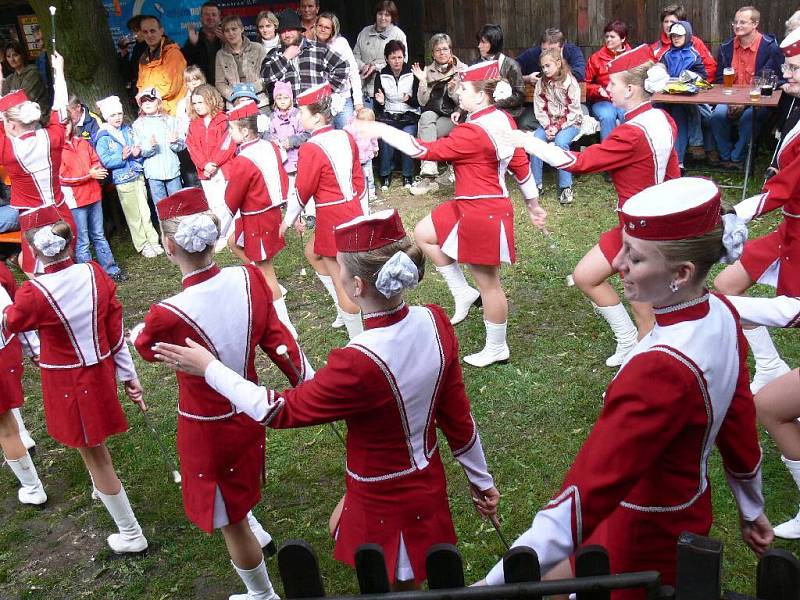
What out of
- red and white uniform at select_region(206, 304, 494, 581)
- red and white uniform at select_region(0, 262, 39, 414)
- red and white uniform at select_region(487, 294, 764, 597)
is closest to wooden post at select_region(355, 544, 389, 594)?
red and white uniform at select_region(487, 294, 764, 597)

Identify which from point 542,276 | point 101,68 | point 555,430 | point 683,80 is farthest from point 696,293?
point 101,68

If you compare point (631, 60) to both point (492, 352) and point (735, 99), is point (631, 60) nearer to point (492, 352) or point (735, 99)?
point (492, 352)

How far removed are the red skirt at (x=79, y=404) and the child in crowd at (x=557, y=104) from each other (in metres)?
5.82

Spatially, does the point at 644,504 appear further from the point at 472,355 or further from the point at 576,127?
the point at 576,127

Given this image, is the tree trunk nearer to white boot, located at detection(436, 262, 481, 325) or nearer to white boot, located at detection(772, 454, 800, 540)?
white boot, located at detection(436, 262, 481, 325)

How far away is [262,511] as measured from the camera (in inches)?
173

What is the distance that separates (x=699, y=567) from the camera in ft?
5.48

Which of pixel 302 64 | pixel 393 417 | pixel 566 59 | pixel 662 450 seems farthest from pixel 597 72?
pixel 662 450

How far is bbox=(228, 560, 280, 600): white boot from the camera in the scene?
3.50 m

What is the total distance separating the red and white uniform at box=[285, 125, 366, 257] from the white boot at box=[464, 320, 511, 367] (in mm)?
1168

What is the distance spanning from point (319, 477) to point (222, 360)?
162 cm

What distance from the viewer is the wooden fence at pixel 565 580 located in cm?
167

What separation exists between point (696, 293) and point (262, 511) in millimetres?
2889

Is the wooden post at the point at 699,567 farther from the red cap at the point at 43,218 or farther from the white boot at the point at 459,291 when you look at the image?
the white boot at the point at 459,291
